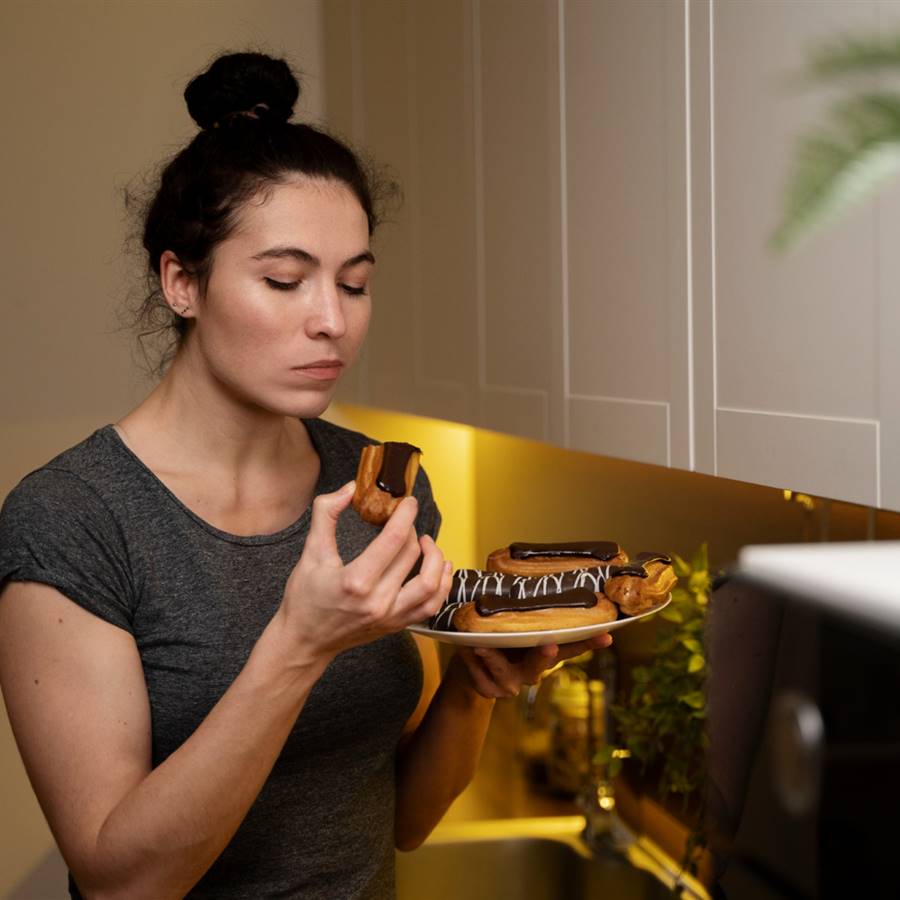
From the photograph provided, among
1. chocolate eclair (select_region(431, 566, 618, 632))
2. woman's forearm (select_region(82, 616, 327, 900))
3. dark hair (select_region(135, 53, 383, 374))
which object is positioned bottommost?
woman's forearm (select_region(82, 616, 327, 900))

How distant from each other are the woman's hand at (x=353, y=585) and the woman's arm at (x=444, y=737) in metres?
0.27

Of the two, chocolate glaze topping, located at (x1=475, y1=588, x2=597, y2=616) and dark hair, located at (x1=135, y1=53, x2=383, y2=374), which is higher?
dark hair, located at (x1=135, y1=53, x2=383, y2=374)

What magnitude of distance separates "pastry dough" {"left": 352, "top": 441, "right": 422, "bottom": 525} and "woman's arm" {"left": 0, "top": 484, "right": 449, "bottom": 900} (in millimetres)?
105

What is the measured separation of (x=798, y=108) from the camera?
0.98 meters

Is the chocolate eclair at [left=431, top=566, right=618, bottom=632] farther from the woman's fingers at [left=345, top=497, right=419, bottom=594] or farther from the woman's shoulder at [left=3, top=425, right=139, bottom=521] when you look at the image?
the woman's shoulder at [left=3, top=425, right=139, bottom=521]

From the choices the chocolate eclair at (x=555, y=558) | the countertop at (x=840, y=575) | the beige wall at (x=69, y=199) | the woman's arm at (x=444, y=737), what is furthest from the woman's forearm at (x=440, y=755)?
the beige wall at (x=69, y=199)

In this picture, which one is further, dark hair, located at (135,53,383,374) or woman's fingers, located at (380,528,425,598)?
dark hair, located at (135,53,383,374)

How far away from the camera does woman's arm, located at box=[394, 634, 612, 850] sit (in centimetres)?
122

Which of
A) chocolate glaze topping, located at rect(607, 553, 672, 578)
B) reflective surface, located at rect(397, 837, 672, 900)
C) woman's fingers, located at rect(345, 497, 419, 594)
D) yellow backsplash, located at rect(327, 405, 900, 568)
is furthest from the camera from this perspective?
reflective surface, located at rect(397, 837, 672, 900)

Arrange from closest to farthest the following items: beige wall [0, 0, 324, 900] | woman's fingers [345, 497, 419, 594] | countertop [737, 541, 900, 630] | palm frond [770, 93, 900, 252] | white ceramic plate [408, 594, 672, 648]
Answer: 1. palm frond [770, 93, 900, 252]
2. countertop [737, 541, 900, 630]
3. woman's fingers [345, 497, 419, 594]
4. white ceramic plate [408, 594, 672, 648]
5. beige wall [0, 0, 324, 900]

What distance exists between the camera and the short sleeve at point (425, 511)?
142 centimetres

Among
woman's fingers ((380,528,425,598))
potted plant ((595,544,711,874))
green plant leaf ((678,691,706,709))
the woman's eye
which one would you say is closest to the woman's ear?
the woman's eye

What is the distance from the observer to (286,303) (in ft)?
3.82

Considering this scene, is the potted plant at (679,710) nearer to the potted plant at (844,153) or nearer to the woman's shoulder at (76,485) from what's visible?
the woman's shoulder at (76,485)
